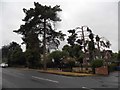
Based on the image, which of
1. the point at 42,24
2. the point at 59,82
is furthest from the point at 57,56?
the point at 59,82

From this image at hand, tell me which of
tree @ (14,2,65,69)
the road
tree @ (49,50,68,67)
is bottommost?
the road

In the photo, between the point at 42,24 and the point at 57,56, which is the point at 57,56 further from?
the point at 42,24

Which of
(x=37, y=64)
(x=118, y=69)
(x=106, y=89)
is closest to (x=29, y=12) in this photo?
(x=37, y=64)

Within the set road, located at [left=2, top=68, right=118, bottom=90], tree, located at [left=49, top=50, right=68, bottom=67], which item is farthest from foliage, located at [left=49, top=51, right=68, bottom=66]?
road, located at [left=2, top=68, right=118, bottom=90]

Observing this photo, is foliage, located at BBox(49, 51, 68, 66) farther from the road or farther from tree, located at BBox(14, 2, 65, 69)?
the road

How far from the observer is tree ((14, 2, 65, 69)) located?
47.9m

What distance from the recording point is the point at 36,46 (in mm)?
50625

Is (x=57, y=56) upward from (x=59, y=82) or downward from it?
upward

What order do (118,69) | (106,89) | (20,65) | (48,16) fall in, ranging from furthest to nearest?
(20,65) < (48,16) < (118,69) < (106,89)

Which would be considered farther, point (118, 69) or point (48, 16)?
point (48, 16)

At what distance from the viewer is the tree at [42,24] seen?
47938 millimetres

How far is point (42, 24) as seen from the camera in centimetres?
4909

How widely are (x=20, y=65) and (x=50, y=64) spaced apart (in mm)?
17045

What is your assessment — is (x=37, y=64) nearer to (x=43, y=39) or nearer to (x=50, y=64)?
(x=50, y=64)
